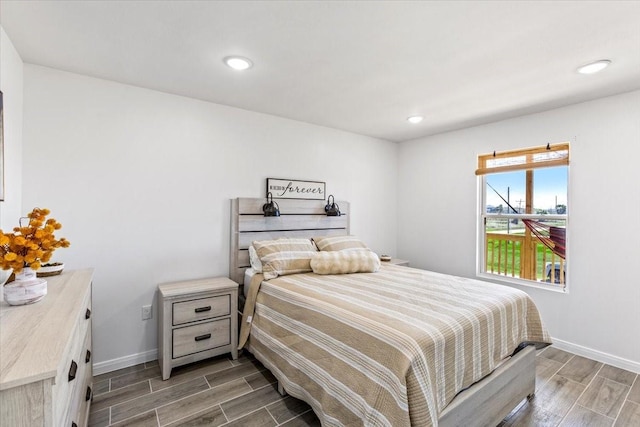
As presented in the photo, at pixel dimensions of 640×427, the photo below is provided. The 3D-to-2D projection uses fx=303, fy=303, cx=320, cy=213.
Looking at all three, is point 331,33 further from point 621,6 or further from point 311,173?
point 311,173

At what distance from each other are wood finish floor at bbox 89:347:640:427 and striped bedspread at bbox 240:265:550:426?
19 centimetres

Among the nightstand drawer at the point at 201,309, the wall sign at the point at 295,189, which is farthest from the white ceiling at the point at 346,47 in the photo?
the nightstand drawer at the point at 201,309

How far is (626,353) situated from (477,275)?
1.36 m

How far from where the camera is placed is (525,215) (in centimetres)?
334

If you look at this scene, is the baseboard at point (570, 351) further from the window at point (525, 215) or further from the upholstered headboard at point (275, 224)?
the upholstered headboard at point (275, 224)

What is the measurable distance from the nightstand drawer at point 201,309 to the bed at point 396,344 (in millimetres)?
195

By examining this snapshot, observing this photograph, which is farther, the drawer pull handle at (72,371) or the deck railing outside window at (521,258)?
the deck railing outside window at (521,258)

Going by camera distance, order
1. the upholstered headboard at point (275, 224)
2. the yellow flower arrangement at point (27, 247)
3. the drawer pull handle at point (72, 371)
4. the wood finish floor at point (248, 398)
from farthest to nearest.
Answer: the upholstered headboard at point (275, 224)
the wood finish floor at point (248, 398)
the yellow flower arrangement at point (27, 247)
the drawer pull handle at point (72, 371)

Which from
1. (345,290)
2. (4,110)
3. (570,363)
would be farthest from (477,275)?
(4,110)

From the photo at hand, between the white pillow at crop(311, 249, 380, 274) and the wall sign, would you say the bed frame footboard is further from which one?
the wall sign

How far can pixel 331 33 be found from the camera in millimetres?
1789

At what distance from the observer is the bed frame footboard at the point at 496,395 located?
60.9 inches

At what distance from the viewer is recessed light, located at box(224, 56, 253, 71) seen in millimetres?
2087

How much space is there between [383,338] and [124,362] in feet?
7.53
